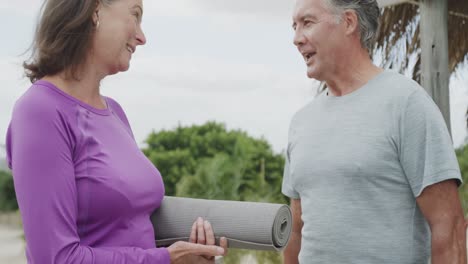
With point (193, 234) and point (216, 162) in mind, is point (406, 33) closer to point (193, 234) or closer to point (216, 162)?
point (193, 234)

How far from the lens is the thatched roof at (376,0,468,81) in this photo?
6.66 metres

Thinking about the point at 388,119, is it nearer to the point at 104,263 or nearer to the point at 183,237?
the point at 183,237

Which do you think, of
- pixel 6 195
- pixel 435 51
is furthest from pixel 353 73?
pixel 6 195

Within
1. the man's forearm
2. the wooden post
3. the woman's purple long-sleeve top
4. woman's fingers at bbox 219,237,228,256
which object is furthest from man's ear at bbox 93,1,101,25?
the wooden post

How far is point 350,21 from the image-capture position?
2113 mm

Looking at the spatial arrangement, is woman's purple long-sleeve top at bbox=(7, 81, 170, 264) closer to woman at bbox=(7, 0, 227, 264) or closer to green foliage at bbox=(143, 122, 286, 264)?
woman at bbox=(7, 0, 227, 264)

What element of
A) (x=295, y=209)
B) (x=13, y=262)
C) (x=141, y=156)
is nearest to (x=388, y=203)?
(x=295, y=209)

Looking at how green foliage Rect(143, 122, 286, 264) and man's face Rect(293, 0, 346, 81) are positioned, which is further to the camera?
green foliage Rect(143, 122, 286, 264)

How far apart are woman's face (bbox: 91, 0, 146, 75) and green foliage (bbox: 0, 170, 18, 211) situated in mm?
7726

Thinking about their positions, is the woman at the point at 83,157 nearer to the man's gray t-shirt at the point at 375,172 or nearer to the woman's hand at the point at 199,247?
the woman's hand at the point at 199,247

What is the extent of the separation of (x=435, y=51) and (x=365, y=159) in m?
2.97

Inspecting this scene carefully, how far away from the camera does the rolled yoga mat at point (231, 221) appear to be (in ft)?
4.97

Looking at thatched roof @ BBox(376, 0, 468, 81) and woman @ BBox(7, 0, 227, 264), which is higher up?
thatched roof @ BBox(376, 0, 468, 81)

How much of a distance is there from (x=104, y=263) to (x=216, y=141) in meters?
15.8
